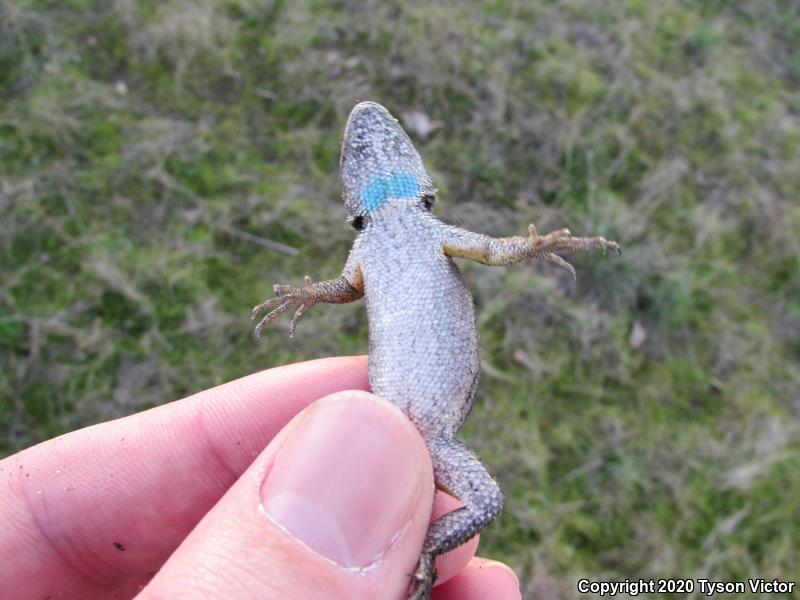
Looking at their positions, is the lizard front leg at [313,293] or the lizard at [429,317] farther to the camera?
the lizard front leg at [313,293]

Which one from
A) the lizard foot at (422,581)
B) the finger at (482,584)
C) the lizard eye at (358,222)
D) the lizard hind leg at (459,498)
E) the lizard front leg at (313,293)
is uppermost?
the lizard eye at (358,222)

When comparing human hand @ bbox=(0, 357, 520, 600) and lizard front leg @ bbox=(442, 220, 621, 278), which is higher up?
lizard front leg @ bbox=(442, 220, 621, 278)

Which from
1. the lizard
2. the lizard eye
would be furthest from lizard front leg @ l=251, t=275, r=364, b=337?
the lizard eye

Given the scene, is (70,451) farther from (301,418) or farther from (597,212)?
(597,212)

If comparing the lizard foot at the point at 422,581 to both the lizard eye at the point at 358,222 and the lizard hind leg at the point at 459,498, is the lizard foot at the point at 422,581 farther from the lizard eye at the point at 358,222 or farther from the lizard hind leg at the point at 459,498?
the lizard eye at the point at 358,222

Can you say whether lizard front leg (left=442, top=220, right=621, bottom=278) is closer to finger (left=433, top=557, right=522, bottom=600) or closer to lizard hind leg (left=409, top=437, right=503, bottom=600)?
lizard hind leg (left=409, top=437, right=503, bottom=600)

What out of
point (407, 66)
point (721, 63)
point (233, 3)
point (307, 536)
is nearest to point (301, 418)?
point (307, 536)
